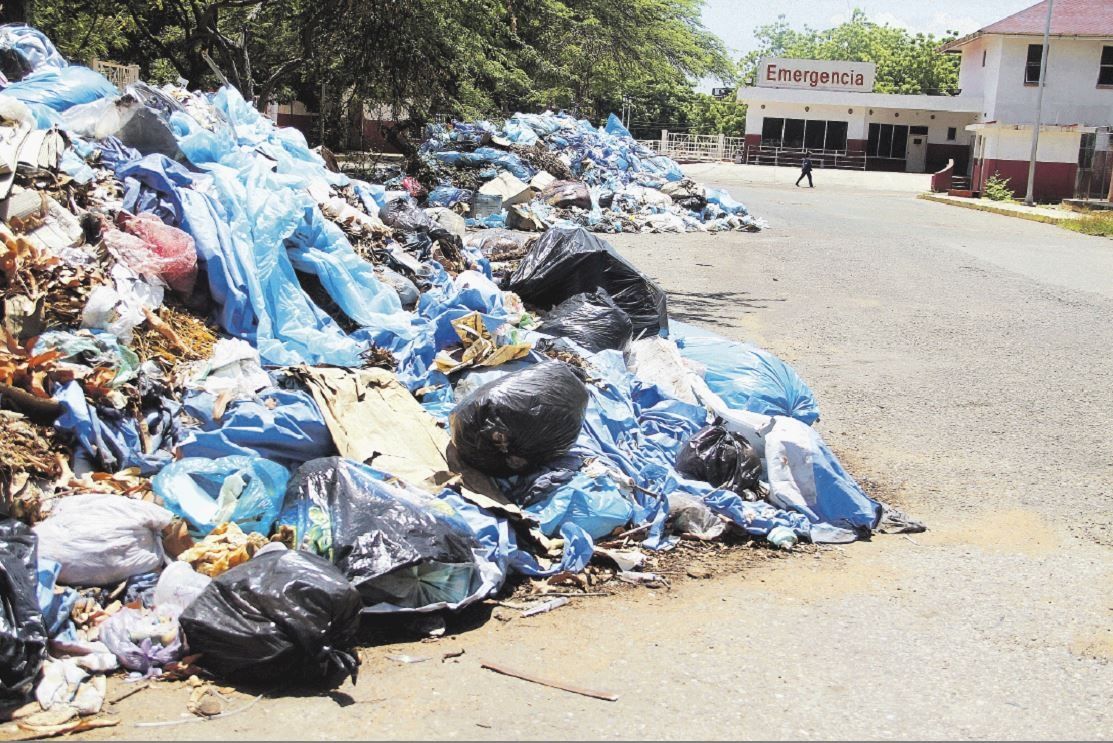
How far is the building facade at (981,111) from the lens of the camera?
35.3 metres

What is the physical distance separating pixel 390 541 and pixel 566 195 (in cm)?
1499

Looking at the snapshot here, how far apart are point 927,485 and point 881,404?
1.64 meters

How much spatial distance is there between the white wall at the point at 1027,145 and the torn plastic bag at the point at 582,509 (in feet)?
112

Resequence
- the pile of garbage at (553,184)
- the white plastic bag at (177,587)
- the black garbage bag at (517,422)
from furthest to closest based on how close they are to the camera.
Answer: the pile of garbage at (553,184) < the black garbage bag at (517,422) < the white plastic bag at (177,587)

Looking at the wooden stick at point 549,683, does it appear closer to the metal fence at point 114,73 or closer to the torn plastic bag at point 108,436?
the torn plastic bag at point 108,436

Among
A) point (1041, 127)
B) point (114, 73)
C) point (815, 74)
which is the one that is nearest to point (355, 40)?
point (114, 73)

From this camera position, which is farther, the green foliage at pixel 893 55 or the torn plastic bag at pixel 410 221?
the green foliage at pixel 893 55

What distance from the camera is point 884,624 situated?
414 centimetres

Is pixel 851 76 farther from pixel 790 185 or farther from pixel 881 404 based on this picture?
pixel 881 404

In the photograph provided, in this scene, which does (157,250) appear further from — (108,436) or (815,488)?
(815,488)

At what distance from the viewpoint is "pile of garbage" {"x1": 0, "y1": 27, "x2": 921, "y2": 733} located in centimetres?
351

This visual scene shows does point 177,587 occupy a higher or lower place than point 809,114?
lower

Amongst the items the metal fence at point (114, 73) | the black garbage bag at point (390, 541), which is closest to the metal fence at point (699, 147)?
the metal fence at point (114, 73)

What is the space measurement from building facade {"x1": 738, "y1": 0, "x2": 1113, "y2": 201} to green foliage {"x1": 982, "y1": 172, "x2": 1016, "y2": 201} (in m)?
1.16
